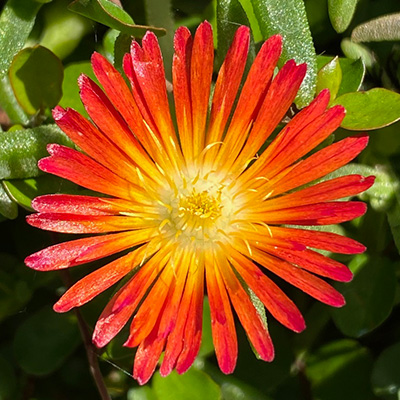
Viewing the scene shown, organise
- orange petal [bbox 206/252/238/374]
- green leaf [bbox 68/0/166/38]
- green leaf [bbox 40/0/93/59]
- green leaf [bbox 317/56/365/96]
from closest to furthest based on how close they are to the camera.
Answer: orange petal [bbox 206/252/238/374] → green leaf [bbox 68/0/166/38] → green leaf [bbox 317/56/365/96] → green leaf [bbox 40/0/93/59]

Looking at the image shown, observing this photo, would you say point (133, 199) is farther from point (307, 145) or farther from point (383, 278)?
point (383, 278)

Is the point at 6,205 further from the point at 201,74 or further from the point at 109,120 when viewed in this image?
the point at 201,74

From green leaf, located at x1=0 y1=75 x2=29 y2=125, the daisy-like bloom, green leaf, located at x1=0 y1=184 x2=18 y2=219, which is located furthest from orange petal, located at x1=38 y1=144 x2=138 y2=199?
green leaf, located at x1=0 y1=75 x2=29 y2=125

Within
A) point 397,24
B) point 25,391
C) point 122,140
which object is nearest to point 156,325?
point 122,140

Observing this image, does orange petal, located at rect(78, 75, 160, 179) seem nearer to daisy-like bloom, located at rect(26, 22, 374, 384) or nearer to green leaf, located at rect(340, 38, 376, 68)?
daisy-like bloom, located at rect(26, 22, 374, 384)

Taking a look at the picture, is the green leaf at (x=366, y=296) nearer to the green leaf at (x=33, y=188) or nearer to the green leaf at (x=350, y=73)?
the green leaf at (x=350, y=73)

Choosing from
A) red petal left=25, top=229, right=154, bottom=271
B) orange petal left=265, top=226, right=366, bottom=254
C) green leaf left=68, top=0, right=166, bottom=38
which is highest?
green leaf left=68, top=0, right=166, bottom=38

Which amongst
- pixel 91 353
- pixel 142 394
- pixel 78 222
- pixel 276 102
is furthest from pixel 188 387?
pixel 276 102
